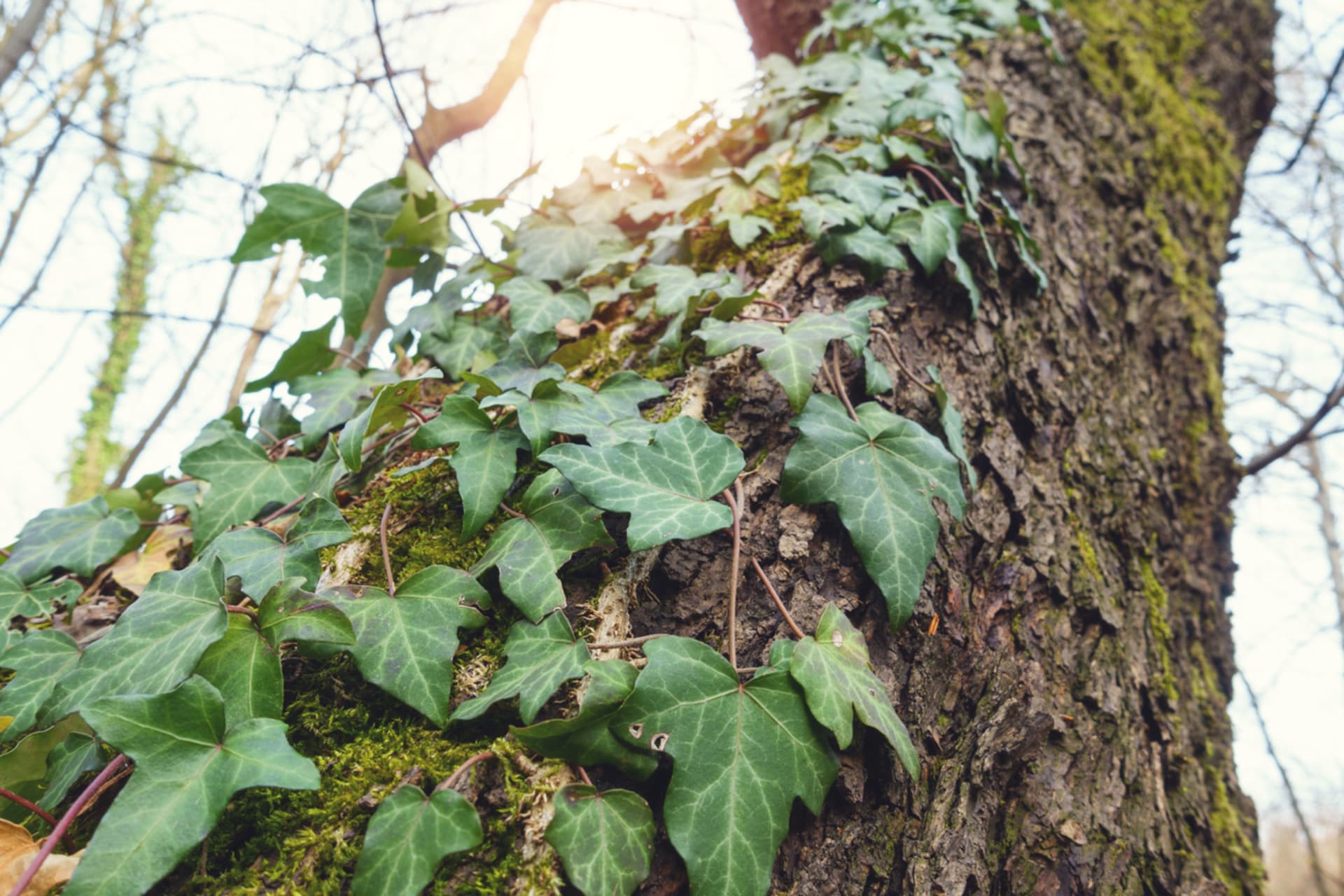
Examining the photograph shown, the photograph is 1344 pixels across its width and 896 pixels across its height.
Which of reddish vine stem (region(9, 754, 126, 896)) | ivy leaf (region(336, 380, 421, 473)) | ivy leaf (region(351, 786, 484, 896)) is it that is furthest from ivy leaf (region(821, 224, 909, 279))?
reddish vine stem (region(9, 754, 126, 896))

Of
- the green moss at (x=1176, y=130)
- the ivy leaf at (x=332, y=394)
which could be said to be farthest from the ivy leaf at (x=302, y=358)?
the green moss at (x=1176, y=130)

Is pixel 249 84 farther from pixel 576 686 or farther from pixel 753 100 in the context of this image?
pixel 576 686

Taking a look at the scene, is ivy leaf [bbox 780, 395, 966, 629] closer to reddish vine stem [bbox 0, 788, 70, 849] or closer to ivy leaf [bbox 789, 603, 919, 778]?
ivy leaf [bbox 789, 603, 919, 778]

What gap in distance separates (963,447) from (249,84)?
8.31 feet

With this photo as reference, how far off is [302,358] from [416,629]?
0.95 meters

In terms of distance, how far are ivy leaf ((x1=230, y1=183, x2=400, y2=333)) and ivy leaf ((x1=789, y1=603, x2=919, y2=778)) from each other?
118 cm

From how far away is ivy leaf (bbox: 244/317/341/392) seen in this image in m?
1.47

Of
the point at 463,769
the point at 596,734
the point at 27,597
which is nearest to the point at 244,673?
the point at 463,769

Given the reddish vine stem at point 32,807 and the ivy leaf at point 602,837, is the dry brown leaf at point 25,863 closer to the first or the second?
the reddish vine stem at point 32,807

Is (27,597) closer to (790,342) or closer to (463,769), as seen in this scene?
(463,769)

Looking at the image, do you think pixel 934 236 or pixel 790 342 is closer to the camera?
pixel 790 342

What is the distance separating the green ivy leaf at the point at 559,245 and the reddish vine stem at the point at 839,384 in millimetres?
711

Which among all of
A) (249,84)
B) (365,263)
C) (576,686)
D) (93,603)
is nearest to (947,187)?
(365,263)

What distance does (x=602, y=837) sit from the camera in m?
0.67
